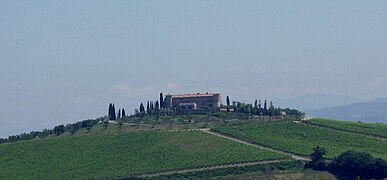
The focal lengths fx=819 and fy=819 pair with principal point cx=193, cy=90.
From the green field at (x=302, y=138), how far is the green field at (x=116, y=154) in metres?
3.72

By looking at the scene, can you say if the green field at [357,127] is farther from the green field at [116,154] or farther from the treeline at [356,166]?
the treeline at [356,166]

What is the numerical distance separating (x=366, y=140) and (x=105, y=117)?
1773 inches

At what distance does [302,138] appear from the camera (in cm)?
10319

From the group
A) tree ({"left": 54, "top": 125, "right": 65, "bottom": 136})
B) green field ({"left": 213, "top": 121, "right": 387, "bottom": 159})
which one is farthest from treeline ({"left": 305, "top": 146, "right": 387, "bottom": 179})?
tree ({"left": 54, "top": 125, "right": 65, "bottom": 136})

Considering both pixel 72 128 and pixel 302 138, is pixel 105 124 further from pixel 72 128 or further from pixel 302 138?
pixel 302 138

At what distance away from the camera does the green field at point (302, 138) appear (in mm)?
95938

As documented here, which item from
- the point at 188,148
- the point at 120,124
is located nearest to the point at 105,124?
the point at 120,124

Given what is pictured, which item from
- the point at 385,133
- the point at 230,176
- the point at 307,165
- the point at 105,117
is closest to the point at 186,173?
the point at 230,176

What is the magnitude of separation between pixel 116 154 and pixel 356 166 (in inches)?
1183

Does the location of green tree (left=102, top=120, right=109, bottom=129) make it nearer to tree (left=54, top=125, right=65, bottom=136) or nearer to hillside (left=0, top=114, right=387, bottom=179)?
hillside (left=0, top=114, right=387, bottom=179)

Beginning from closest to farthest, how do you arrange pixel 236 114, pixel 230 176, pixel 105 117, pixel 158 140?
1. pixel 230 176
2. pixel 158 140
3. pixel 236 114
4. pixel 105 117

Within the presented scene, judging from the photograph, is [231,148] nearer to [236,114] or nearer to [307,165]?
[307,165]

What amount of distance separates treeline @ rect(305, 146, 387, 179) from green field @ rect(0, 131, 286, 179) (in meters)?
7.07

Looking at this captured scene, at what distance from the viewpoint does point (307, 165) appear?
8750 cm
